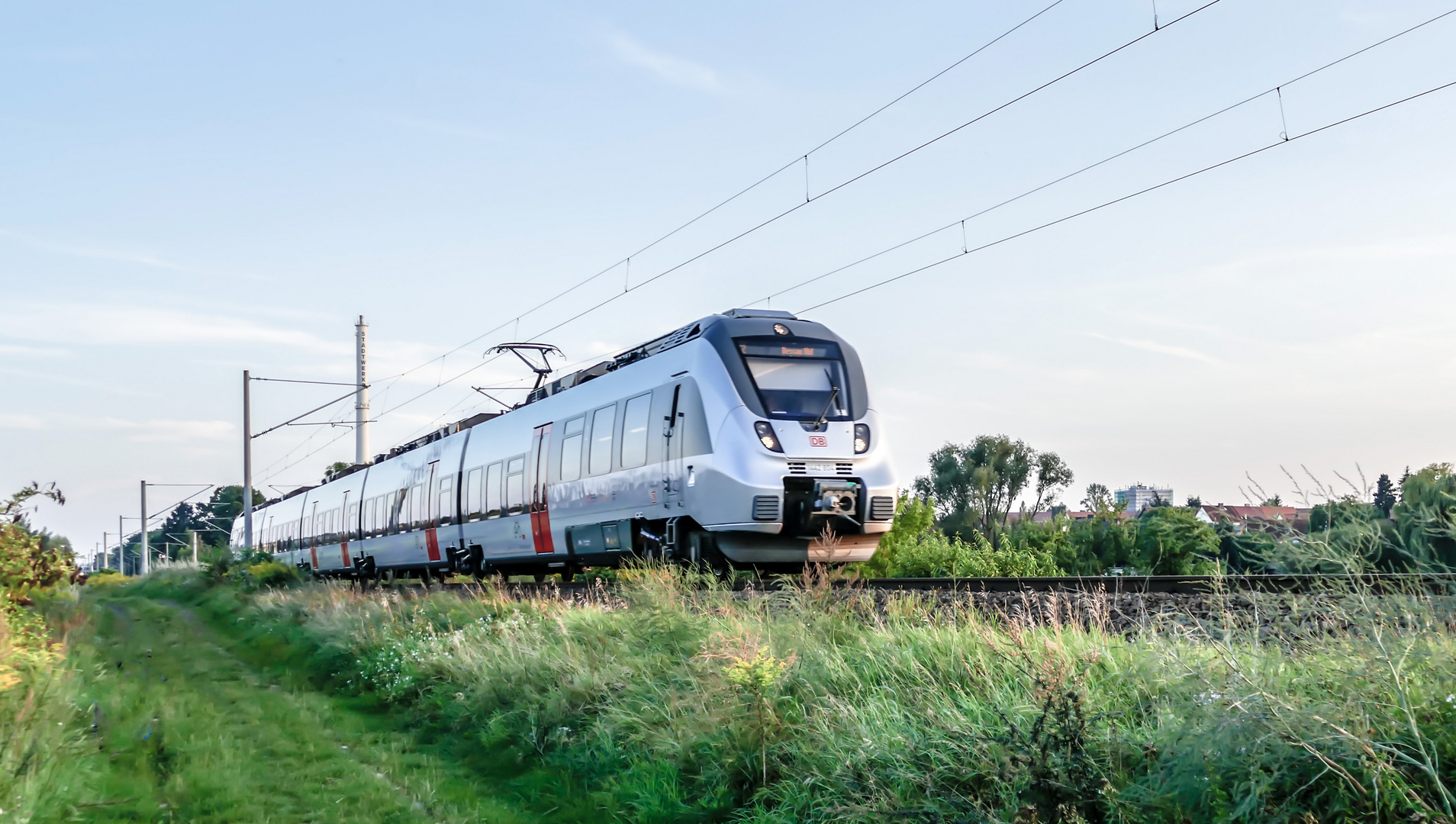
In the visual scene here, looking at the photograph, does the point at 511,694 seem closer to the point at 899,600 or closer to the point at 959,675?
the point at 899,600

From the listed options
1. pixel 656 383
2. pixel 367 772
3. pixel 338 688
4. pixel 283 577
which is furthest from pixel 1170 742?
pixel 283 577

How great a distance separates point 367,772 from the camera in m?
8.06

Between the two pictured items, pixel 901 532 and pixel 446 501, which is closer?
pixel 446 501

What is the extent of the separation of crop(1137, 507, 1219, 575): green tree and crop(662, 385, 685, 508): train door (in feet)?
20.1

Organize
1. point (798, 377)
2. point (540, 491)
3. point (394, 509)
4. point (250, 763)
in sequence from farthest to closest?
point (394, 509), point (540, 491), point (798, 377), point (250, 763)

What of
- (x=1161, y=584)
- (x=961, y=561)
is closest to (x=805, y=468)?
(x=1161, y=584)

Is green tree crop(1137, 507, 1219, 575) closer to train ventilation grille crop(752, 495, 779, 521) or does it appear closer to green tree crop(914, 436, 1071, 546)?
train ventilation grille crop(752, 495, 779, 521)

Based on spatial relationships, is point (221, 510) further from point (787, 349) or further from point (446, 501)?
point (787, 349)

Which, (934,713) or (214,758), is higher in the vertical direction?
(934,713)

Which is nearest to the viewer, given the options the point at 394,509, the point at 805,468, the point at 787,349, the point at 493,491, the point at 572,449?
the point at 805,468

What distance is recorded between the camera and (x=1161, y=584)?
10898mm

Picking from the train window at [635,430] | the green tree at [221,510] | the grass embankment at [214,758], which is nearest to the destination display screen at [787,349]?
the train window at [635,430]

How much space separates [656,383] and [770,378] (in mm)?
2171

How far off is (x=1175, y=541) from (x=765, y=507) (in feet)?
19.9
